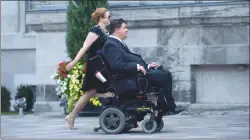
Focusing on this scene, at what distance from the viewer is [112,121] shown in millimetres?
9320

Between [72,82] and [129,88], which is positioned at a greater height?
[72,82]

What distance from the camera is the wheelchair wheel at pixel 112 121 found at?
9.23 metres

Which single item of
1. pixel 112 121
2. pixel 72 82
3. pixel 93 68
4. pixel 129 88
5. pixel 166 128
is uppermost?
pixel 93 68

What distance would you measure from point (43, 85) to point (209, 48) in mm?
3561

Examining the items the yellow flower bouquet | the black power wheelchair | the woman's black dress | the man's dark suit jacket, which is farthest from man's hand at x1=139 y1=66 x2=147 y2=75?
the yellow flower bouquet

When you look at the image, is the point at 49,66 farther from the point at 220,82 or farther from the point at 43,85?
the point at 220,82

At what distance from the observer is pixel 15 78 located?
65.9 ft

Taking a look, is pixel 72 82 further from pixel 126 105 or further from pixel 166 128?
pixel 126 105

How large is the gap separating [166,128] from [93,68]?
56.3 inches

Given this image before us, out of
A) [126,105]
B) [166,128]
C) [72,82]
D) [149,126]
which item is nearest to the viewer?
[149,126]

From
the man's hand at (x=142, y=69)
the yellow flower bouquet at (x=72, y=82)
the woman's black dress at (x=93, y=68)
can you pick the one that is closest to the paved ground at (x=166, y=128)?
the yellow flower bouquet at (x=72, y=82)

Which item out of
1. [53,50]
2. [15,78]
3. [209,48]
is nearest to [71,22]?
[53,50]

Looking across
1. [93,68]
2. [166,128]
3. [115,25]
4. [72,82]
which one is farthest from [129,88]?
[72,82]

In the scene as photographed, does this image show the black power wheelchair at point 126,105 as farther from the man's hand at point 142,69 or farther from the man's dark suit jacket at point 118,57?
the man's hand at point 142,69
